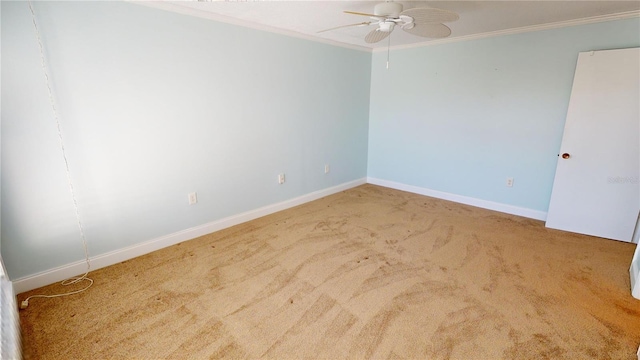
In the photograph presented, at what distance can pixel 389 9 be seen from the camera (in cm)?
206

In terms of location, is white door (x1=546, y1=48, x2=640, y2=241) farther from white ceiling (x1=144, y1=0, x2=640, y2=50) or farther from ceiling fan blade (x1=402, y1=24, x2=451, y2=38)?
ceiling fan blade (x1=402, y1=24, x2=451, y2=38)

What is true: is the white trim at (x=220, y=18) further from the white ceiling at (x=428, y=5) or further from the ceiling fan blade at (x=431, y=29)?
the ceiling fan blade at (x=431, y=29)

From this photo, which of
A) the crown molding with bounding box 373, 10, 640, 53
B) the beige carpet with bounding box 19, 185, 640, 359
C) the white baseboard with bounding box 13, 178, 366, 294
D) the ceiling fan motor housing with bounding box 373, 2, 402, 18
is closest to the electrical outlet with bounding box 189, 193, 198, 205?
the white baseboard with bounding box 13, 178, 366, 294

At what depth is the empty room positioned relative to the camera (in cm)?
192

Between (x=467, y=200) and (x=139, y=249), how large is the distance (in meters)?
4.04

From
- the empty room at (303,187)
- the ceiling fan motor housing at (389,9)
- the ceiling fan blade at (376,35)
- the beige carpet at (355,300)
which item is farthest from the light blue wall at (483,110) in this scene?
the ceiling fan motor housing at (389,9)

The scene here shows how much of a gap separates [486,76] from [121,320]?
14.6ft

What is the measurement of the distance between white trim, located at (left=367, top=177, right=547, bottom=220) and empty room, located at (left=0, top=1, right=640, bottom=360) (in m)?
0.03

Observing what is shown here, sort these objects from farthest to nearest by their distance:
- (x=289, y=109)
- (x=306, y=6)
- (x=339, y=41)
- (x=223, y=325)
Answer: (x=339, y=41)
(x=289, y=109)
(x=306, y=6)
(x=223, y=325)

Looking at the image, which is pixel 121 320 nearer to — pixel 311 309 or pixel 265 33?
pixel 311 309

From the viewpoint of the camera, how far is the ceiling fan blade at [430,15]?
187 cm

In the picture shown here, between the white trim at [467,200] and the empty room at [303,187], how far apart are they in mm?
31

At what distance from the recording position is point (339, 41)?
405cm

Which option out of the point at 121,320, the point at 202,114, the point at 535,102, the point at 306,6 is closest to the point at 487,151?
the point at 535,102
